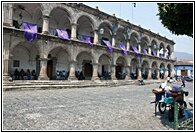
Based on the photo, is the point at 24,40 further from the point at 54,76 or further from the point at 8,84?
the point at 54,76

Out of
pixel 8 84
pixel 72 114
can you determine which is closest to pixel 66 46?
pixel 8 84

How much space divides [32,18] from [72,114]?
49.0ft

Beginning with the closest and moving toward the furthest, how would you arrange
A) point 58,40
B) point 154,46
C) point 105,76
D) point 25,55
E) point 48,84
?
point 48,84
point 58,40
point 25,55
point 105,76
point 154,46

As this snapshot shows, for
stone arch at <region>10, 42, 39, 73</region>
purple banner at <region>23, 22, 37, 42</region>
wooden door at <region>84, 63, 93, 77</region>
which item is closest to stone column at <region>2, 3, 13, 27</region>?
purple banner at <region>23, 22, 37, 42</region>

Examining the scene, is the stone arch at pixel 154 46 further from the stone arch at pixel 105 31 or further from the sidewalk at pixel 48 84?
the sidewalk at pixel 48 84

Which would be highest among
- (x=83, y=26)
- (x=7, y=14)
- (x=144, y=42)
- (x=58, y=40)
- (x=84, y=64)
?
(x=83, y=26)

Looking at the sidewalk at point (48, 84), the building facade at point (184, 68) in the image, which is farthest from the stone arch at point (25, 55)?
the building facade at point (184, 68)

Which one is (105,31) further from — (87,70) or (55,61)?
(55,61)

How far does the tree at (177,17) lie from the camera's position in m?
5.18

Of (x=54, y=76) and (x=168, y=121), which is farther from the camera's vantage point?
(x=54, y=76)

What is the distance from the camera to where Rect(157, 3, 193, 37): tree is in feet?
17.0

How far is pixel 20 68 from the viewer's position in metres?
18.5

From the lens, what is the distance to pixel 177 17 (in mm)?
5426

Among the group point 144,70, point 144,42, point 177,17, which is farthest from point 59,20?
point 144,70
